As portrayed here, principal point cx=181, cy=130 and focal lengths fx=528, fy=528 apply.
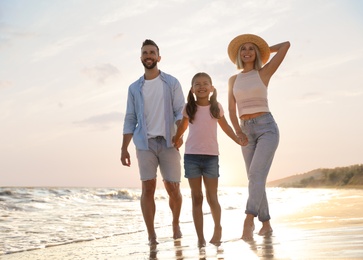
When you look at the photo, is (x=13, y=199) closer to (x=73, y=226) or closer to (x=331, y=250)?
(x=73, y=226)

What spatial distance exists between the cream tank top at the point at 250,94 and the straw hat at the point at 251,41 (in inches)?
10.4

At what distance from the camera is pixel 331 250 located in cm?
348

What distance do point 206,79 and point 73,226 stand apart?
15.8 ft

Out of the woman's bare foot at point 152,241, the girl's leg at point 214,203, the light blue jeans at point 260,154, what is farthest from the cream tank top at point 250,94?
the woman's bare foot at point 152,241

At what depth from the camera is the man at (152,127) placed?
6066 mm

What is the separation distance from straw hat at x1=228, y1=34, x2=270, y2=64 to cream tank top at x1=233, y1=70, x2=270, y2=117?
0.87 feet

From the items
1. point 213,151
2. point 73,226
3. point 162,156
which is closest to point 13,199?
point 73,226

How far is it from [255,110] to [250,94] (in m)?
0.18

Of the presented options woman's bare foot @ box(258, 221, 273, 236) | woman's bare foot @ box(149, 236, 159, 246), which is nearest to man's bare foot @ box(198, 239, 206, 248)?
→ woman's bare foot @ box(258, 221, 273, 236)

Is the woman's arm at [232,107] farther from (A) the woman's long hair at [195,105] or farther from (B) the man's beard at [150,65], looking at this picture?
(B) the man's beard at [150,65]

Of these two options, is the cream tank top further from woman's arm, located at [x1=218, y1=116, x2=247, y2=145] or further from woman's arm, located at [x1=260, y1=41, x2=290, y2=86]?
woman's arm, located at [x1=218, y1=116, x2=247, y2=145]

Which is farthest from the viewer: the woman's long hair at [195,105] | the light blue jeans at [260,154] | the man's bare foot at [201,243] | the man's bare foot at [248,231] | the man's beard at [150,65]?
the man's beard at [150,65]

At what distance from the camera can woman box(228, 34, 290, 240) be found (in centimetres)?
548

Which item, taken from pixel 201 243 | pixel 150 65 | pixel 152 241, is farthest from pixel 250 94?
pixel 152 241
